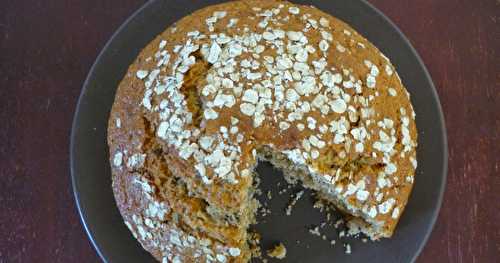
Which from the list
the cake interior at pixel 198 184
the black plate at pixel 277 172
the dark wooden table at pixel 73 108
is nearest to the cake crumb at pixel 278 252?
the black plate at pixel 277 172

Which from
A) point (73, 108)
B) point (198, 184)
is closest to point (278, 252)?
point (198, 184)

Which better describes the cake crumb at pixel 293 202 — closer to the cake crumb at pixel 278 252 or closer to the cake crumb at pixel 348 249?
the cake crumb at pixel 278 252

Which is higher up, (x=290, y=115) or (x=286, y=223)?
(x=290, y=115)

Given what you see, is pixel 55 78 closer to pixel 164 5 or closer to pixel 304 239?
pixel 164 5

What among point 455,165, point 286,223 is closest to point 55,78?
point 286,223

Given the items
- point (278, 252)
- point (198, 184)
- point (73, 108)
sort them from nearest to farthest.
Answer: point (198, 184) → point (278, 252) → point (73, 108)

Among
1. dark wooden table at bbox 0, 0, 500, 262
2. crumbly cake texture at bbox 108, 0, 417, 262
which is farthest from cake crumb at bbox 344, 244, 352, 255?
dark wooden table at bbox 0, 0, 500, 262

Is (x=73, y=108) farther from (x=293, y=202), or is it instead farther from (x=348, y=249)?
(x=348, y=249)
